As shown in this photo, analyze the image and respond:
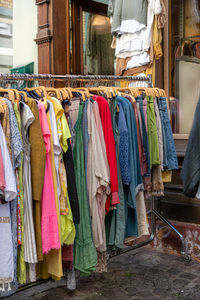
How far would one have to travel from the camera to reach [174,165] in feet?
13.6

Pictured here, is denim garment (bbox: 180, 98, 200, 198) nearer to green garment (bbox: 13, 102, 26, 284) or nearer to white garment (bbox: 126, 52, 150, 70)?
green garment (bbox: 13, 102, 26, 284)

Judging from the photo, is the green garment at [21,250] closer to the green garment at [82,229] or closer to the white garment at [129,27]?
the green garment at [82,229]

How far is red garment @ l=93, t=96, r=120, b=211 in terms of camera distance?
10.8 ft

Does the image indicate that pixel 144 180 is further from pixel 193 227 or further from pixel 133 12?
pixel 133 12

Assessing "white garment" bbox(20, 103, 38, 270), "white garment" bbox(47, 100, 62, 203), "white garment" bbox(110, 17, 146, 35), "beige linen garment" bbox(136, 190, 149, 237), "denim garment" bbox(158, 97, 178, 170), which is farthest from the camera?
"white garment" bbox(110, 17, 146, 35)

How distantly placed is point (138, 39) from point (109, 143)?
2411 millimetres

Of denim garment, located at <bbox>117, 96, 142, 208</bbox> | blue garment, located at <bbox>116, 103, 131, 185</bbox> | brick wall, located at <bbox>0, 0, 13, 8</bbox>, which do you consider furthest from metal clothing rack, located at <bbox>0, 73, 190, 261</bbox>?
brick wall, located at <bbox>0, 0, 13, 8</bbox>

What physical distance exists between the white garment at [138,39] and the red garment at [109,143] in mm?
2069

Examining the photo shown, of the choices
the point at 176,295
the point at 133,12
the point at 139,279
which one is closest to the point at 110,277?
the point at 139,279

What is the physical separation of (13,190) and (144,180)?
160cm

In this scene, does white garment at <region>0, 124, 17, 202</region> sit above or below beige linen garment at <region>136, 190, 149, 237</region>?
above

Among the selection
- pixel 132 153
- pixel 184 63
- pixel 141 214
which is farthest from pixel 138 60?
pixel 141 214

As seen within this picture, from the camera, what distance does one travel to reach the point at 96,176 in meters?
3.22

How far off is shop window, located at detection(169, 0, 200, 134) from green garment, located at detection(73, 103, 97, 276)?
8.16 ft
